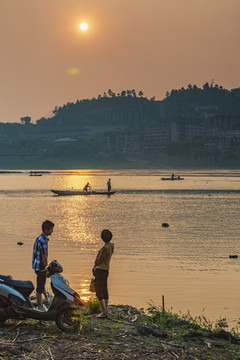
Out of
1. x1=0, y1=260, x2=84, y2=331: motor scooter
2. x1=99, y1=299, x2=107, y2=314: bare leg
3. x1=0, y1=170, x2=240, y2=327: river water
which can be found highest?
x1=0, y1=260, x2=84, y2=331: motor scooter

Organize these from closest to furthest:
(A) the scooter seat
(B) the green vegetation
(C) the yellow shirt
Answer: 1. (A) the scooter seat
2. (C) the yellow shirt
3. (B) the green vegetation

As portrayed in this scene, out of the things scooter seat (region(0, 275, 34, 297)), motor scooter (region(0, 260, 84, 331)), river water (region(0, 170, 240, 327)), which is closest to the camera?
motor scooter (region(0, 260, 84, 331))

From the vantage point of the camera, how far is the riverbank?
9586 millimetres

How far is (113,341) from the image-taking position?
33.9 ft

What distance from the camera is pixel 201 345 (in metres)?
10.7

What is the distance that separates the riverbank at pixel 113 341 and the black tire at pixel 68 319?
0.12 metres

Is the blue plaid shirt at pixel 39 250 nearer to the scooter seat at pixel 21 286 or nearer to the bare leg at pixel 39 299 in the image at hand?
the bare leg at pixel 39 299

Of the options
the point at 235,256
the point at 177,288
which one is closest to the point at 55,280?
the point at 177,288

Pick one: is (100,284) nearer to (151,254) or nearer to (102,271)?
(102,271)

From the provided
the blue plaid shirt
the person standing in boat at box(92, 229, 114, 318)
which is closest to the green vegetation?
the person standing in boat at box(92, 229, 114, 318)

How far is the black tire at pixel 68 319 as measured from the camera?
35.6 ft

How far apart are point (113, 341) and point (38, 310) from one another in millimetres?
1692

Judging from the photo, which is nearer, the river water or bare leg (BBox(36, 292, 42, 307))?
bare leg (BBox(36, 292, 42, 307))

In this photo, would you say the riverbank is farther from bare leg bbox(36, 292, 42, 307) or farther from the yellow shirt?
the yellow shirt
